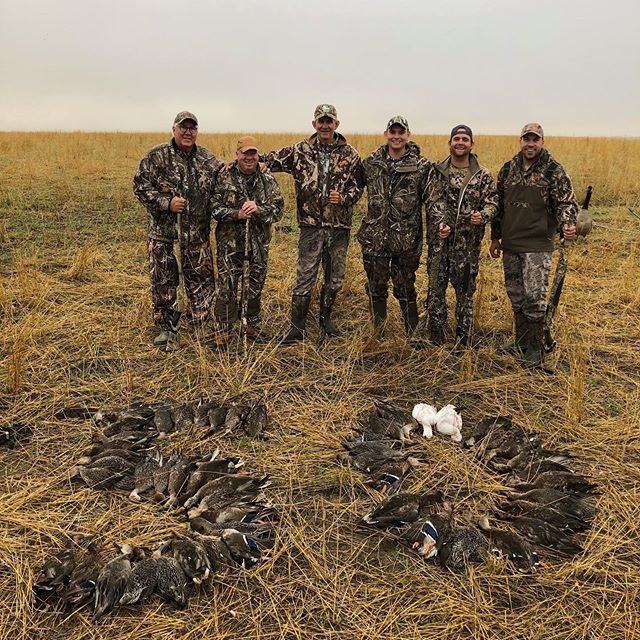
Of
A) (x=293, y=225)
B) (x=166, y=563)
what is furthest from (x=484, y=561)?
(x=293, y=225)

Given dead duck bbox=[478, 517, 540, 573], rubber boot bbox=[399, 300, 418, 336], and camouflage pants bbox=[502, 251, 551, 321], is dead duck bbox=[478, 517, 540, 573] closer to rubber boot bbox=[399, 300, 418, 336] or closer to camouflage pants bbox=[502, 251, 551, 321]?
camouflage pants bbox=[502, 251, 551, 321]

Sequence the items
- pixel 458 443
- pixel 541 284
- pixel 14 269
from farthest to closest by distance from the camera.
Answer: pixel 14 269
pixel 541 284
pixel 458 443

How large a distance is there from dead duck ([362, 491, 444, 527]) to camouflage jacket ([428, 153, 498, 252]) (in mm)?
3008

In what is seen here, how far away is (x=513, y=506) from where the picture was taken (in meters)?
3.96

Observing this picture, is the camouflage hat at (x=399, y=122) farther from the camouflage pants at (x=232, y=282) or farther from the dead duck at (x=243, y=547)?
the dead duck at (x=243, y=547)

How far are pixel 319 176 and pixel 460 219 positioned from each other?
5.34 feet

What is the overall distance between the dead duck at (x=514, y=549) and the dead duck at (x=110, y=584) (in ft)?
7.35

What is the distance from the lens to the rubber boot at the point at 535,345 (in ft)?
19.8

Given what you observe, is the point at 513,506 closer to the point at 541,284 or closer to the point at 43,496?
the point at 541,284

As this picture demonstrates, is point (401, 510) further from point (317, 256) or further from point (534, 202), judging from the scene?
point (534, 202)

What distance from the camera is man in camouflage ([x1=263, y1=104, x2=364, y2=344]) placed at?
243 inches

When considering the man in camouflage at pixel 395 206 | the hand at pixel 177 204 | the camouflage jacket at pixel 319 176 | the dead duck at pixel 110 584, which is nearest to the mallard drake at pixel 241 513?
the dead duck at pixel 110 584

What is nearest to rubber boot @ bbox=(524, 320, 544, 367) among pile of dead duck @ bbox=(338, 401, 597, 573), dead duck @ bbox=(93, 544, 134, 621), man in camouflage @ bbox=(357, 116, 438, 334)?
pile of dead duck @ bbox=(338, 401, 597, 573)

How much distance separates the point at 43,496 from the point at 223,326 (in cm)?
293
